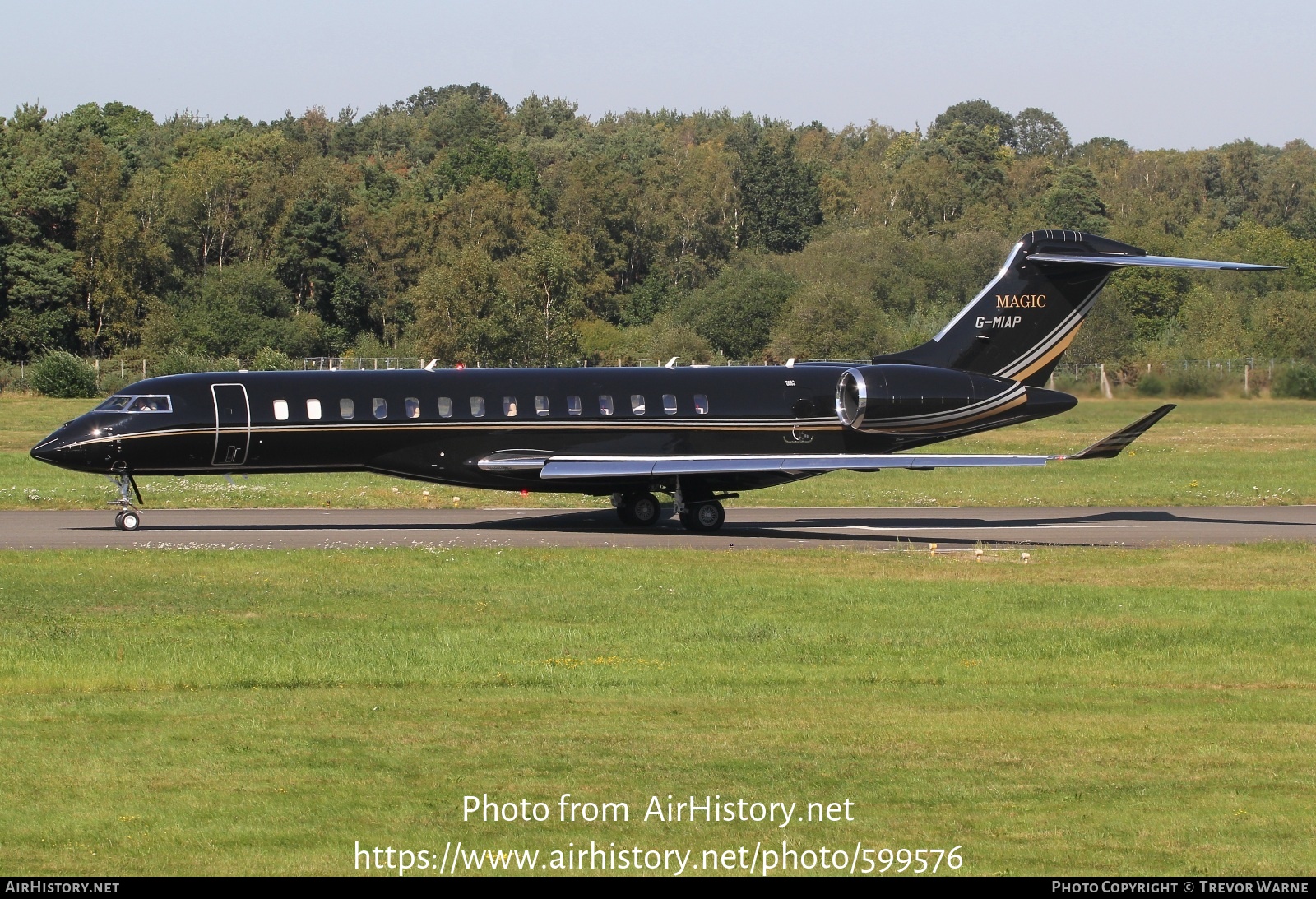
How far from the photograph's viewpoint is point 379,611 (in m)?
18.7

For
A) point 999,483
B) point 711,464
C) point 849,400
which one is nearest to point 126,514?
point 711,464

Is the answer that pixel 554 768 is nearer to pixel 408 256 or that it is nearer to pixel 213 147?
pixel 408 256

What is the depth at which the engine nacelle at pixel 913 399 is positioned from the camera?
29.8 meters

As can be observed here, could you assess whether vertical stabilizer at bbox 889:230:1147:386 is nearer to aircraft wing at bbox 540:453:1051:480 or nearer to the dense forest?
aircraft wing at bbox 540:453:1051:480

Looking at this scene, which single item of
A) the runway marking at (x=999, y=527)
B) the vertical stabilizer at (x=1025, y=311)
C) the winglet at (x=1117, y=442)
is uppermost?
the vertical stabilizer at (x=1025, y=311)

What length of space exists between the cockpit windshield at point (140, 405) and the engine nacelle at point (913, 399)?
12892 mm

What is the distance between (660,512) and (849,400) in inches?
176

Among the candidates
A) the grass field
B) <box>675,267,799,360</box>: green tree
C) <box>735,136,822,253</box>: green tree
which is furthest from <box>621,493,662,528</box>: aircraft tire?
<box>735,136,822,253</box>: green tree

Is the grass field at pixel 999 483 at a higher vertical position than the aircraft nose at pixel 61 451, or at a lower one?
lower

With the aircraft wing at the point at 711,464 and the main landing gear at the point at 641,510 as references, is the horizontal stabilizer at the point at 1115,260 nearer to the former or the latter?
the aircraft wing at the point at 711,464

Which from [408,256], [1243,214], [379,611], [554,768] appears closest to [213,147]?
[408,256]

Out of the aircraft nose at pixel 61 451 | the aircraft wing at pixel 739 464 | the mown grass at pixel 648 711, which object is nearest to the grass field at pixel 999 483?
the aircraft nose at pixel 61 451

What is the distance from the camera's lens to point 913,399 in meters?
30.0

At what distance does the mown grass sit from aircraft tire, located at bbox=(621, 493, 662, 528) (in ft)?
24.9
